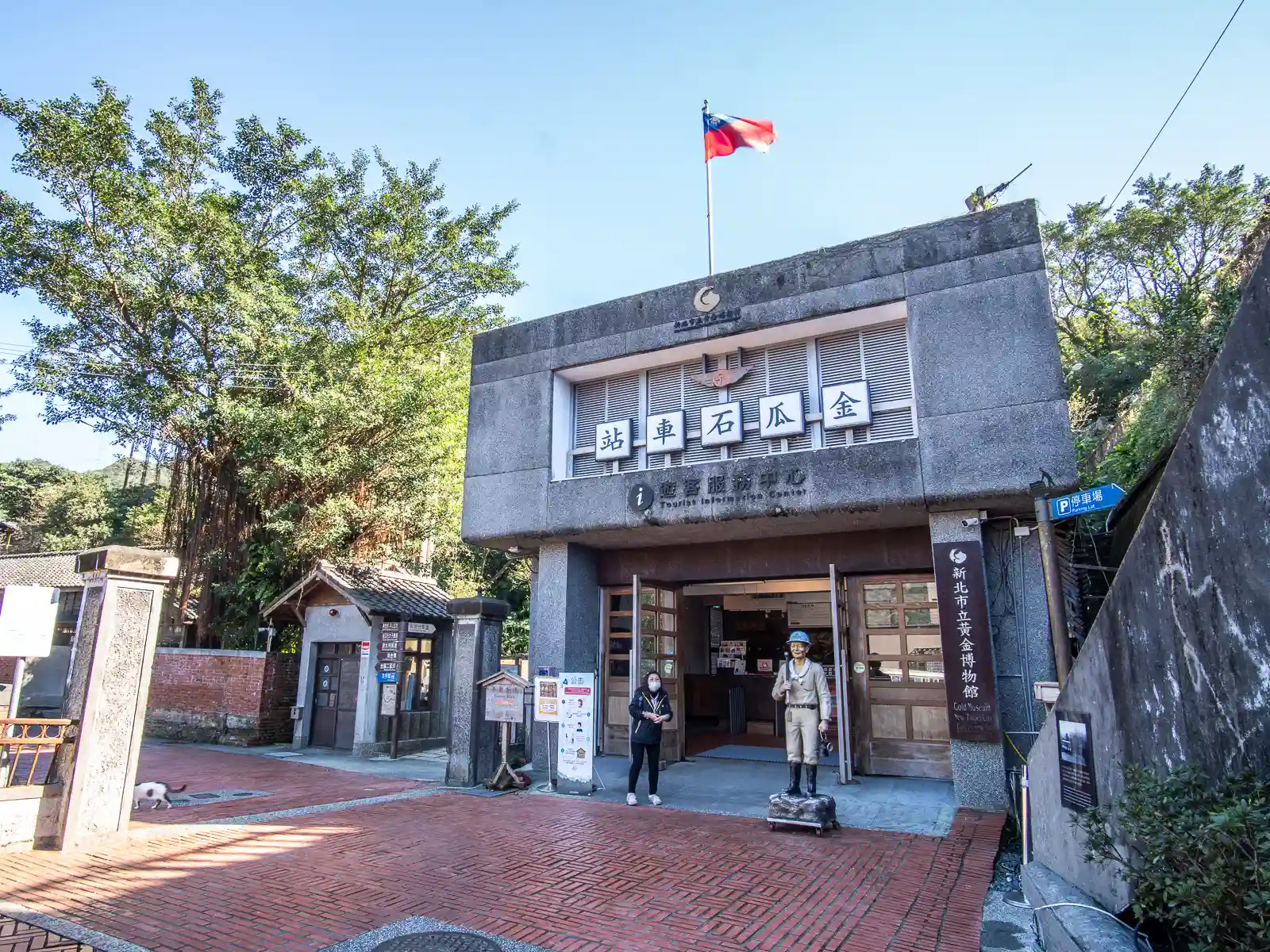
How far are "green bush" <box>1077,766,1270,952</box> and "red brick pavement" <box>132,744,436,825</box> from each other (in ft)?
27.6

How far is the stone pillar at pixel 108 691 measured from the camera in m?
6.52

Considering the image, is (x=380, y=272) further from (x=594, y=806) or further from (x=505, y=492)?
(x=594, y=806)

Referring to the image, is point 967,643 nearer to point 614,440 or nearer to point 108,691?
point 614,440

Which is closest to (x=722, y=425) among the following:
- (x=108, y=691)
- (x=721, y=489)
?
(x=721, y=489)

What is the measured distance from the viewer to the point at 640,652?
1080 centimetres

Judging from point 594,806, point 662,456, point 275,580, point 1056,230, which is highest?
point 1056,230

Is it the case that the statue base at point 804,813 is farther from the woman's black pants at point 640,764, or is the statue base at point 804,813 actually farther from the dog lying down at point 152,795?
the dog lying down at point 152,795

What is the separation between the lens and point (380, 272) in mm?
20469

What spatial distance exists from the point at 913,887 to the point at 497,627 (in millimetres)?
6776

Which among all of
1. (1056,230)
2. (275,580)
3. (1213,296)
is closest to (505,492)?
(275,580)

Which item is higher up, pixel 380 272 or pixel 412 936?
pixel 380 272

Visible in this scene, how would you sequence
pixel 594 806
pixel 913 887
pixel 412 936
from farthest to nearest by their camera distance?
pixel 594 806, pixel 913 887, pixel 412 936

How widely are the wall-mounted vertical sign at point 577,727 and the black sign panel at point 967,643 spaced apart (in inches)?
169

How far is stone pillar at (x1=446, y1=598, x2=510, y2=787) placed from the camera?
10.0 metres
